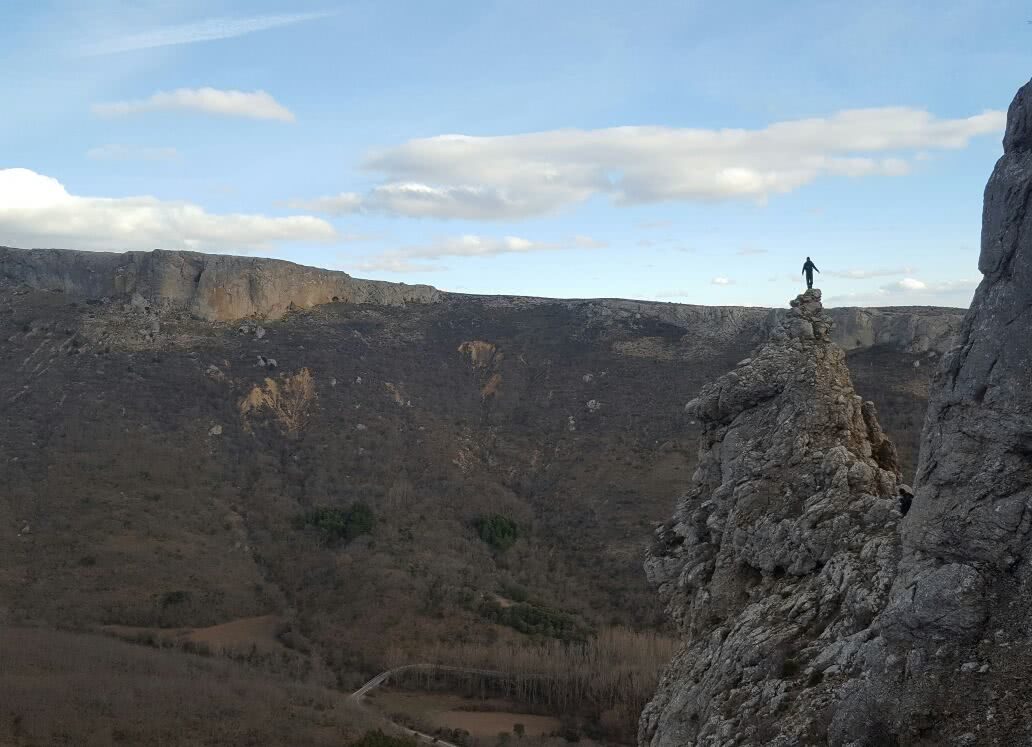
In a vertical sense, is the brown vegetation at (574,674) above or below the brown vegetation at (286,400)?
below

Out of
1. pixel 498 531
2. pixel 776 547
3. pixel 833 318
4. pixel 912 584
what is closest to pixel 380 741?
pixel 776 547

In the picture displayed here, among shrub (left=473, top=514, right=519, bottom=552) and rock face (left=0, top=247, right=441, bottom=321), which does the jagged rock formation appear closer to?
shrub (left=473, top=514, right=519, bottom=552)

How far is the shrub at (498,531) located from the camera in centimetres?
4788

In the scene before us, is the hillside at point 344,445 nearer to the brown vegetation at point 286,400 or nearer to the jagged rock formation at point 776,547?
the brown vegetation at point 286,400

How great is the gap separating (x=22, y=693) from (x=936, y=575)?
26.8 m

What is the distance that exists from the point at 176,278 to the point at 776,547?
68.4 m

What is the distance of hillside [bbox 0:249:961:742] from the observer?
3891 cm

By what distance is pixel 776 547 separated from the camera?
384 inches

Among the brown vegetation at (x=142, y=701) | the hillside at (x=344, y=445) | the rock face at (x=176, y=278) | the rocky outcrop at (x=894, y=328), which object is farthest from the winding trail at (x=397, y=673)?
the rock face at (x=176, y=278)

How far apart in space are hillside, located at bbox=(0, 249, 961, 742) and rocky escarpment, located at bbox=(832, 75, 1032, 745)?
30.2m

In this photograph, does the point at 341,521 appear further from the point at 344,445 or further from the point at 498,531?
the point at 344,445

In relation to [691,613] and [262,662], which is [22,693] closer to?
[262,662]

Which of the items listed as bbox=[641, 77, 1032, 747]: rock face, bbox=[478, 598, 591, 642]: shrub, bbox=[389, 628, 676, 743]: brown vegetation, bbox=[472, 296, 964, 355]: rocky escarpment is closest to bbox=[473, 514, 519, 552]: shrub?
bbox=[478, 598, 591, 642]: shrub

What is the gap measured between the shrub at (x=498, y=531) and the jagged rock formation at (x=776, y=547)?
35840 mm
